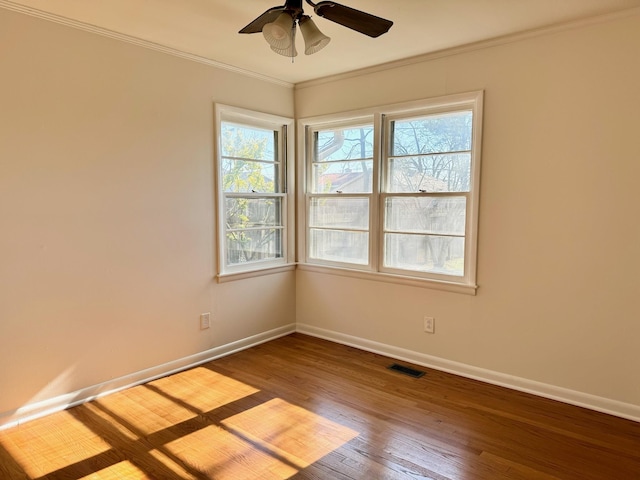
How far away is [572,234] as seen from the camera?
2.77 meters

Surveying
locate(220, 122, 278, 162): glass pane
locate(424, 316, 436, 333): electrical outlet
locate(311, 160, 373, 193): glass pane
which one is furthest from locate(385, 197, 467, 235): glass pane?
locate(220, 122, 278, 162): glass pane

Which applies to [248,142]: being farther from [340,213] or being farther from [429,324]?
[429,324]

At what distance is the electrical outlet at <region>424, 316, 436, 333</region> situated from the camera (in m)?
3.42

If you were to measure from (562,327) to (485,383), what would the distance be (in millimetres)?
684

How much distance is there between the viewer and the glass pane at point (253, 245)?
148 inches

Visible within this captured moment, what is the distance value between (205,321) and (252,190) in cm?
121

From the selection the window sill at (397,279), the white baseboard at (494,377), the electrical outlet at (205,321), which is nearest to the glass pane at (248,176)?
the window sill at (397,279)

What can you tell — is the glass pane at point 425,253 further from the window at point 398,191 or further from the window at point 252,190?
Result: the window at point 252,190

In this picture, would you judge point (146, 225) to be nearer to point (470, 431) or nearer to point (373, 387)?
point (373, 387)

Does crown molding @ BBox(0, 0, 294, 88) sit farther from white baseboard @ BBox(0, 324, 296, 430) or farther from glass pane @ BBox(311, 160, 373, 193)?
white baseboard @ BBox(0, 324, 296, 430)

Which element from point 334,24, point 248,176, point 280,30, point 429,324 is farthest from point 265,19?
point 429,324

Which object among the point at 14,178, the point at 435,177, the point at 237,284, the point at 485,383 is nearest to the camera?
the point at 14,178

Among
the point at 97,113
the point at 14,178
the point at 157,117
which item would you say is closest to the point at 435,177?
the point at 157,117

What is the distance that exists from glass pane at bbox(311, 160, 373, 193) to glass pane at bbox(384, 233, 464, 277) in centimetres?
54
